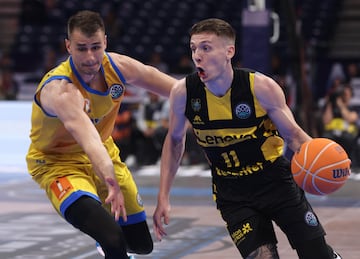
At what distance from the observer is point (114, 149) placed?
6.20 m

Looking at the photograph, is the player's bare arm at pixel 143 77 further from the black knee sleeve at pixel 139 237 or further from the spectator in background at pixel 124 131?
the spectator in background at pixel 124 131

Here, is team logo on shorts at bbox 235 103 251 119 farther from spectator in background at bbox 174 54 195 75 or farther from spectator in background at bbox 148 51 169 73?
spectator in background at bbox 148 51 169 73

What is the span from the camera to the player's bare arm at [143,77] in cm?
594

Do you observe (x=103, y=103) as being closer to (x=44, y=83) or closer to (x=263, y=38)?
(x=44, y=83)

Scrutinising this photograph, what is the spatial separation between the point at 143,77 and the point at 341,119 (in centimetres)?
904

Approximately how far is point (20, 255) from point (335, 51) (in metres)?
13.8

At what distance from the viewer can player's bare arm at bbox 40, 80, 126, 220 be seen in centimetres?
501

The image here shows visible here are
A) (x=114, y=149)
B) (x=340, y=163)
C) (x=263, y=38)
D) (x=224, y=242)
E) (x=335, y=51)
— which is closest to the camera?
(x=340, y=163)

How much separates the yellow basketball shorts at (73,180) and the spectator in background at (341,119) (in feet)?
28.8

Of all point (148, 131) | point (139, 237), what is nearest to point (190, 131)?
point (148, 131)

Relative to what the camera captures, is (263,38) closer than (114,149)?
No

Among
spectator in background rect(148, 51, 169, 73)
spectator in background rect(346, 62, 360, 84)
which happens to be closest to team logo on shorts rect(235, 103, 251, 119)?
spectator in background rect(346, 62, 360, 84)

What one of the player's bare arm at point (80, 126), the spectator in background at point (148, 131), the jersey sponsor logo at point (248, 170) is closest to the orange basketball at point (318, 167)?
the jersey sponsor logo at point (248, 170)

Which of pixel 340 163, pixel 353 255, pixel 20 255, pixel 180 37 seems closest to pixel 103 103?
pixel 340 163
